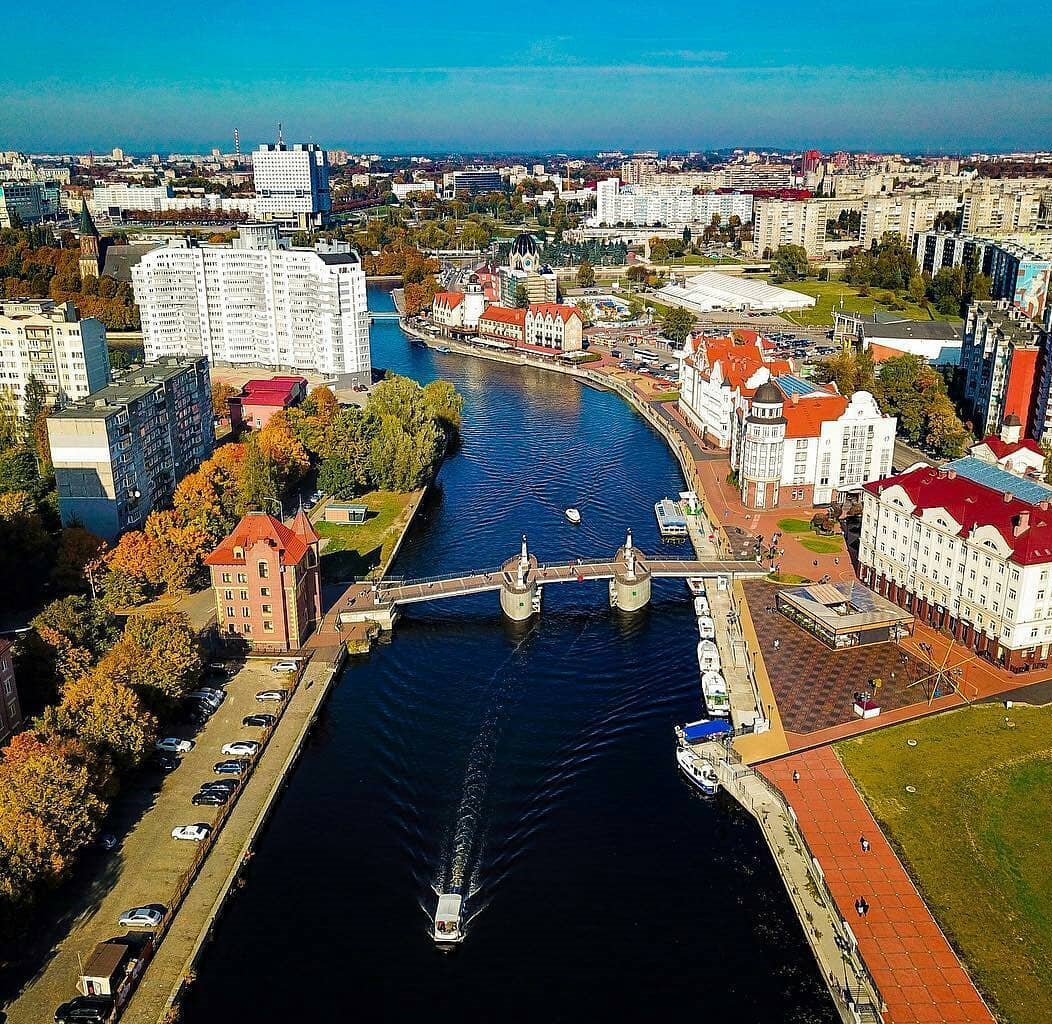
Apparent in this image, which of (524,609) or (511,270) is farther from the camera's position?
(511,270)

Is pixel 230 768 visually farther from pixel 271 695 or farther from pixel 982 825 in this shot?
pixel 982 825

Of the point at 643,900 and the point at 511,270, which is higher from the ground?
the point at 511,270

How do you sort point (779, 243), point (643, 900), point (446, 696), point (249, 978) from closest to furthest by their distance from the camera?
point (249, 978) → point (643, 900) → point (446, 696) → point (779, 243)

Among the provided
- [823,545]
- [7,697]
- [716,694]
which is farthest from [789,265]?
[7,697]

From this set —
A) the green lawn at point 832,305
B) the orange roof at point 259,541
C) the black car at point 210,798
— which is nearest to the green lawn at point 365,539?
the orange roof at point 259,541

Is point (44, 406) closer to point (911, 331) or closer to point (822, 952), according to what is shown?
point (822, 952)

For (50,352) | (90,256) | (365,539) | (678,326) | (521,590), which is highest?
(90,256)

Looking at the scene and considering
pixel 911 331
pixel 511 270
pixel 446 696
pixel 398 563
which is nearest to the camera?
pixel 446 696

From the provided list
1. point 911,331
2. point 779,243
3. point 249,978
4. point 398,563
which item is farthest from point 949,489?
point 779,243
